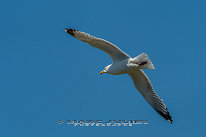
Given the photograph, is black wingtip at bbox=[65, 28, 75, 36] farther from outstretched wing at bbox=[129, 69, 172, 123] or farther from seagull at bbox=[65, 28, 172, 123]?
outstretched wing at bbox=[129, 69, 172, 123]

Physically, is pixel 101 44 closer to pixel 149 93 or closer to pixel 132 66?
pixel 132 66

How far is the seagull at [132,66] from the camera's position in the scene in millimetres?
6611

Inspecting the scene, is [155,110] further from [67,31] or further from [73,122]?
[67,31]

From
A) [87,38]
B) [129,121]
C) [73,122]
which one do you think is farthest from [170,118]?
[87,38]

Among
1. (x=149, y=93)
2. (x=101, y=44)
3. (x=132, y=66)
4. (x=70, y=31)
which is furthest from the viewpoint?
(x=149, y=93)

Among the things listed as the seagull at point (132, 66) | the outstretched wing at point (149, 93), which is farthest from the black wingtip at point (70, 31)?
the outstretched wing at point (149, 93)

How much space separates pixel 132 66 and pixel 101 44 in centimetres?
75

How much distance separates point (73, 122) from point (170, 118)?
6.94 feet

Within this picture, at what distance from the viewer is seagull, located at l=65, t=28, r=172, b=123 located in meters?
6.61

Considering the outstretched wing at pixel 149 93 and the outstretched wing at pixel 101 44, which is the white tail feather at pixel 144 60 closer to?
the outstretched wing at pixel 101 44

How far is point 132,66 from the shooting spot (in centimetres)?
688

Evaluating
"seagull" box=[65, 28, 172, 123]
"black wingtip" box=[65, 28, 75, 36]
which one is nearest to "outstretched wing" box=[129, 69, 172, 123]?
"seagull" box=[65, 28, 172, 123]

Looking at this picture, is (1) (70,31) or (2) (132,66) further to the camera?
(2) (132,66)

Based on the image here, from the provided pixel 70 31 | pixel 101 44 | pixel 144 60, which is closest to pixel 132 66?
pixel 144 60
